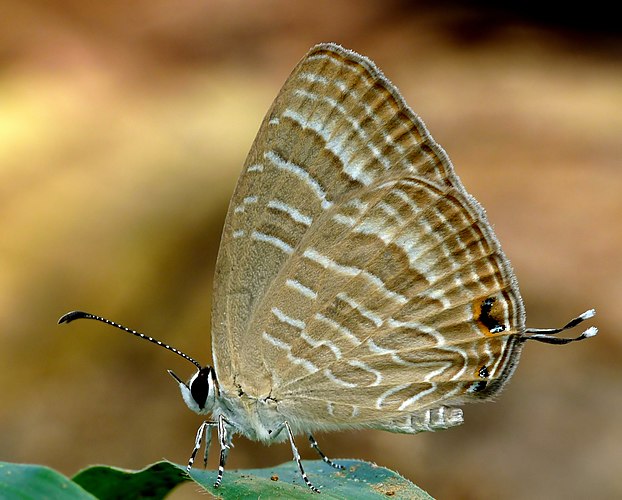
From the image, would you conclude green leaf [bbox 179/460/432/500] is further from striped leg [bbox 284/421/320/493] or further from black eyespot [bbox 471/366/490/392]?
black eyespot [bbox 471/366/490/392]

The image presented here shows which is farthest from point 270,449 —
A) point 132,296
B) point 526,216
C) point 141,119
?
point 141,119

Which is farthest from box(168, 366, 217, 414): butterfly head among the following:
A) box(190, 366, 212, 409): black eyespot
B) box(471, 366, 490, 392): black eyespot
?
box(471, 366, 490, 392): black eyespot

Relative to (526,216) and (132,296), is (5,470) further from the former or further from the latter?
(526,216)

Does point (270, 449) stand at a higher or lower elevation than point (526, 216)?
lower

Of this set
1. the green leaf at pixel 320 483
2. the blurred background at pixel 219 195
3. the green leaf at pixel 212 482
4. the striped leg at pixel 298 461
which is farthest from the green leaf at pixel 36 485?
the blurred background at pixel 219 195

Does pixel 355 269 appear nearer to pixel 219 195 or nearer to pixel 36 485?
pixel 36 485

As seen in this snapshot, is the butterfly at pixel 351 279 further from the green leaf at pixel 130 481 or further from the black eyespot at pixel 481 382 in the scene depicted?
the green leaf at pixel 130 481
